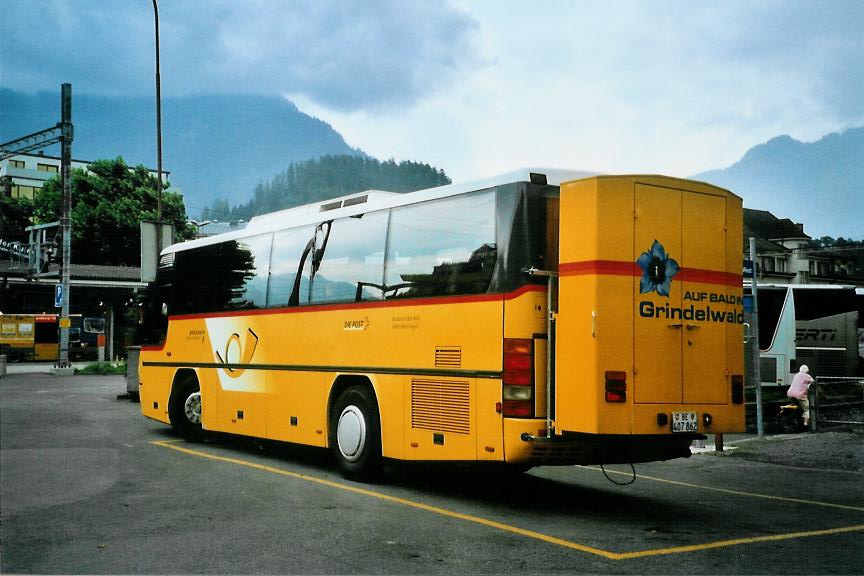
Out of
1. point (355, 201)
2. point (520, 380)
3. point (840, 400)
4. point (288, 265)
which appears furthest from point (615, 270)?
point (840, 400)

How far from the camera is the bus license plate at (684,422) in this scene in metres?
8.27

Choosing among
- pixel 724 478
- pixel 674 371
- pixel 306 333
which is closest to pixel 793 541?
pixel 674 371

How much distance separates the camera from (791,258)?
8419cm

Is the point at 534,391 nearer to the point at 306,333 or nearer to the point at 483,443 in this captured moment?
the point at 483,443

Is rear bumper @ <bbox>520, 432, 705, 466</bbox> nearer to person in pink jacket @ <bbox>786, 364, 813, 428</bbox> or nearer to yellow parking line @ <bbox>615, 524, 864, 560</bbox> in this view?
yellow parking line @ <bbox>615, 524, 864, 560</bbox>

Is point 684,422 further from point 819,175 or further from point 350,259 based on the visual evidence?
point 819,175

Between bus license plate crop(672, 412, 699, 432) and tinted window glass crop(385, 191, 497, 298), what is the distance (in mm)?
2195

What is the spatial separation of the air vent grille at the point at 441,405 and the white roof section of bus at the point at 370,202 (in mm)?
2038

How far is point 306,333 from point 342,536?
4931mm

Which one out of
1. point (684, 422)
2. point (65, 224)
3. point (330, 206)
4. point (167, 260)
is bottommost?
point (684, 422)

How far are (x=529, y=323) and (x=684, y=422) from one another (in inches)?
67.2

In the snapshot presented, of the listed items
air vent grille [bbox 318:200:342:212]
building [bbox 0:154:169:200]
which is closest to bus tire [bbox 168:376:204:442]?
air vent grille [bbox 318:200:342:212]

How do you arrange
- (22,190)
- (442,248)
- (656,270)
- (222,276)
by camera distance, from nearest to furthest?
(656,270) < (442,248) < (222,276) < (22,190)

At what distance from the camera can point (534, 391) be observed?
845 centimetres
